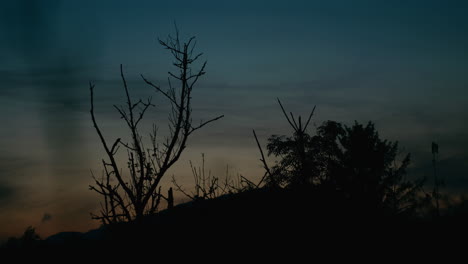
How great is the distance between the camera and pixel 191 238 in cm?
571

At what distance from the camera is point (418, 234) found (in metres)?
4.70

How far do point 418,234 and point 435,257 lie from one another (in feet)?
1.75

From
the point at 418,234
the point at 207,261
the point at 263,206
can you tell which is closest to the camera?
the point at 418,234

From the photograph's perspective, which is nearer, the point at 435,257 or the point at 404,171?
the point at 435,257

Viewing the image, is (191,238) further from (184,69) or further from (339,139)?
(339,139)

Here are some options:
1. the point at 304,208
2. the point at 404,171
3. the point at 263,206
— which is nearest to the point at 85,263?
the point at 263,206

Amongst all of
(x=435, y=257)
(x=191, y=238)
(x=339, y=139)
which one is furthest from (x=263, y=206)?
(x=339, y=139)

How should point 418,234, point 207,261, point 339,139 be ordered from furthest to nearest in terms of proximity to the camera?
point 339,139, point 207,261, point 418,234

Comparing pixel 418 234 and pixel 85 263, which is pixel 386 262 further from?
pixel 85 263

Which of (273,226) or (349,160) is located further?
(349,160)

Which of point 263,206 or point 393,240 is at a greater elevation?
point 263,206

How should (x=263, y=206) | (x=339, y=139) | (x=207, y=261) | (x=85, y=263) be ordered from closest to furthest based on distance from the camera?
1. (x=207, y=261)
2. (x=85, y=263)
3. (x=263, y=206)
4. (x=339, y=139)

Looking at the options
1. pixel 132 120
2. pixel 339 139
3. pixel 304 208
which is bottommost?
pixel 304 208

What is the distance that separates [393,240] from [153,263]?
10.6 feet
